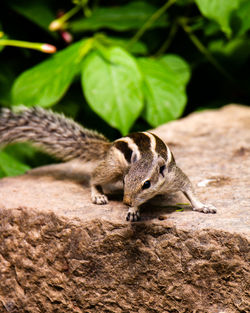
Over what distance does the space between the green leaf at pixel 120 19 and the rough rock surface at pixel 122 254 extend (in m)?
1.72

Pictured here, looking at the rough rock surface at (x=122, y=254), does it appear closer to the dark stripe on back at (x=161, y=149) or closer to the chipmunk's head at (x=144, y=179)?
the chipmunk's head at (x=144, y=179)

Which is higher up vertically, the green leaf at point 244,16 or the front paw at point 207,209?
the green leaf at point 244,16

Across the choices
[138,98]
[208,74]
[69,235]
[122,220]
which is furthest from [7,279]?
[208,74]

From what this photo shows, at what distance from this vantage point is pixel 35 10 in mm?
3779

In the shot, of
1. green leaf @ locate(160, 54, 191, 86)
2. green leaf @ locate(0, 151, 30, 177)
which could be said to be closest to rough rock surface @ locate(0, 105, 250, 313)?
green leaf @ locate(0, 151, 30, 177)

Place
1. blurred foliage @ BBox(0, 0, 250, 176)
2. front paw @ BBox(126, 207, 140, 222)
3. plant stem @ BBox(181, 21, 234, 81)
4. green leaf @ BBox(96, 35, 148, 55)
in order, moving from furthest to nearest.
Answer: plant stem @ BBox(181, 21, 234, 81) < green leaf @ BBox(96, 35, 148, 55) < blurred foliage @ BBox(0, 0, 250, 176) < front paw @ BBox(126, 207, 140, 222)

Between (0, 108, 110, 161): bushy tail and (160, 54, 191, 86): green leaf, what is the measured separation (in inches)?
54.7

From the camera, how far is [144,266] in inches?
74.8

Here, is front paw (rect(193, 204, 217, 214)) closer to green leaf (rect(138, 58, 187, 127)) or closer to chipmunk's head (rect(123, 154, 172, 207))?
chipmunk's head (rect(123, 154, 172, 207))

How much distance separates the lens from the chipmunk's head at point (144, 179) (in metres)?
1.79

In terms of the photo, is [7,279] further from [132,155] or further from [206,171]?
[206,171]

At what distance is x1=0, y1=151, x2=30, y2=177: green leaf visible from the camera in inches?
127

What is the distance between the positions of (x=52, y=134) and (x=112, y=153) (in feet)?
2.01

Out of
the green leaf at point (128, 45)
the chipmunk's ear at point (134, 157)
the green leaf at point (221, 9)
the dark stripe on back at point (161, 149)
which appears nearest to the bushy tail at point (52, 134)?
the dark stripe on back at point (161, 149)
